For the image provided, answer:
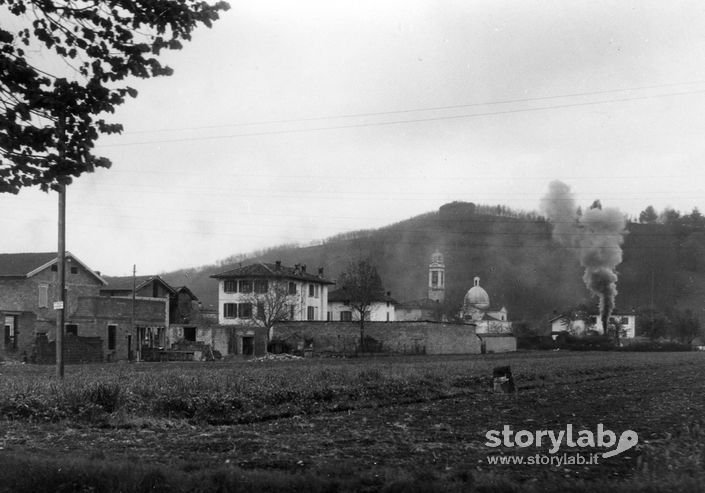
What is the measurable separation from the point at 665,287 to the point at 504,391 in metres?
103

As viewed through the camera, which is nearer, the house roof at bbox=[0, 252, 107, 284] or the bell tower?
the house roof at bbox=[0, 252, 107, 284]

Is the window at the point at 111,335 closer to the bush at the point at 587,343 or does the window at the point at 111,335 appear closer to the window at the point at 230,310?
the window at the point at 230,310

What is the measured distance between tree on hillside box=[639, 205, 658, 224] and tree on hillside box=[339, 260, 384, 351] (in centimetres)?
5821

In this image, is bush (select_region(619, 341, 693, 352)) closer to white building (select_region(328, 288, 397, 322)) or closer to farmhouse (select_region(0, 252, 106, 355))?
white building (select_region(328, 288, 397, 322))

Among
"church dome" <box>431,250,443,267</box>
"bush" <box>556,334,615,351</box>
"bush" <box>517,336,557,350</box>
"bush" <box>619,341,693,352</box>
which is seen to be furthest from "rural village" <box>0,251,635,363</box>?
"church dome" <box>431,250,443,267</box>

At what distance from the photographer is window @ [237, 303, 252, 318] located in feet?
267

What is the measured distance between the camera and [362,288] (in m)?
76.2

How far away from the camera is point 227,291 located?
89688 mm

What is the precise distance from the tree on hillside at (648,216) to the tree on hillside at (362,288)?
191 ft

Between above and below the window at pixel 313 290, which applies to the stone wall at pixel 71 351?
below

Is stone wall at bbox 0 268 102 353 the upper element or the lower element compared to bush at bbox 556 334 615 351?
upper

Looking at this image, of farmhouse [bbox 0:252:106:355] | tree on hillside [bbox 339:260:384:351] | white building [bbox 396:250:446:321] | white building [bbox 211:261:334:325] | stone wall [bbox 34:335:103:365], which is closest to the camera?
stone wall [bbox 34:335:103:365]

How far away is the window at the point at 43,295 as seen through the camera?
6059 cm

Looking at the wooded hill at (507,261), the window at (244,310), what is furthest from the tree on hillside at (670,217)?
the window at (244,310)
